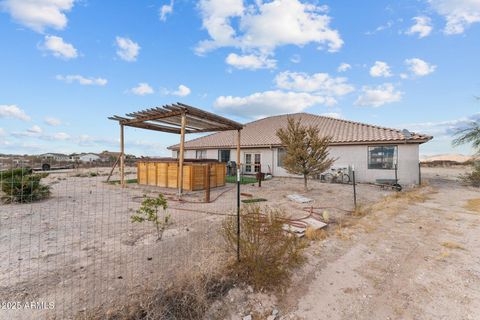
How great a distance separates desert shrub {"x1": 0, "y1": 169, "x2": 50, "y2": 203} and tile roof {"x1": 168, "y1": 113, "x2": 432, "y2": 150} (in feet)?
36.3

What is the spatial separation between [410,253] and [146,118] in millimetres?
9315

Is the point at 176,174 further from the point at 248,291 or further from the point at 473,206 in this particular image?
the point at 473,206

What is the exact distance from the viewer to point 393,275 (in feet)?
9.30

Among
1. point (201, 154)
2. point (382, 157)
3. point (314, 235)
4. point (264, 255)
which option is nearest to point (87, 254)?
point (264, 255)

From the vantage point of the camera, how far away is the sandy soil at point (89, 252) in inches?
87.9

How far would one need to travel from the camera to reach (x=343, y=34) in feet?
33.8

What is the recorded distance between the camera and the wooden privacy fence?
30.2ft

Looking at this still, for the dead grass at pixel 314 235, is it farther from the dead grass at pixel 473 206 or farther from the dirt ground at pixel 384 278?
the dead grass at pixel 473 206

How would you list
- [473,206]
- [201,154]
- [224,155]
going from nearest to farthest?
[473,206] < [224,155] < [201,154]

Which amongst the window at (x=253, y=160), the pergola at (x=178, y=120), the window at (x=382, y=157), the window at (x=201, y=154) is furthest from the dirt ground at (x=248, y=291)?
the window at (x=201, y=154)

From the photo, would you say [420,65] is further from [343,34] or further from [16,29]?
[16,29]

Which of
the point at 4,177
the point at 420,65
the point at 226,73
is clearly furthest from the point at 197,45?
the point at 420,65

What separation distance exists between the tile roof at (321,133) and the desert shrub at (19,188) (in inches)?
436

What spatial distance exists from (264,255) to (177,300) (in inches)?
42.5
